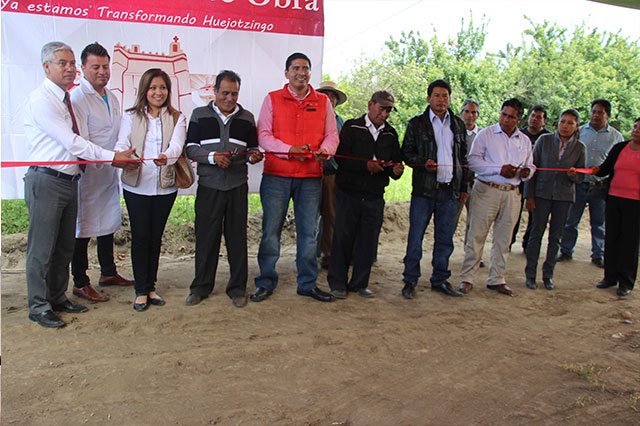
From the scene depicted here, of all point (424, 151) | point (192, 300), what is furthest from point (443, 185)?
point (192, 300)

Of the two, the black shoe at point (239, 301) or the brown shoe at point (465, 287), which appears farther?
the brown shoe at point (465, 287)

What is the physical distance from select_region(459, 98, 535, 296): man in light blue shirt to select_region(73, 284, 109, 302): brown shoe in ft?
11.7

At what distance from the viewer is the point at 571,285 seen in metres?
5.59

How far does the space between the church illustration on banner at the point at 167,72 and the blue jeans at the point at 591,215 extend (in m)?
→ 4.99

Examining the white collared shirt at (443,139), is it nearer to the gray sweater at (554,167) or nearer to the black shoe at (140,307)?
the gray sweater at (554,167)

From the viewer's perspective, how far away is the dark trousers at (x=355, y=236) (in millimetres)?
4625

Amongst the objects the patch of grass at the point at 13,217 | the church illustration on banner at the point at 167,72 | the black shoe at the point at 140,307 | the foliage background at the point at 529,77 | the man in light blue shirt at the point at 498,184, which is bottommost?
the black shoe at the point at 140,307

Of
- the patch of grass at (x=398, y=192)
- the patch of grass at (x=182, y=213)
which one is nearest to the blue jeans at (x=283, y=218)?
the patch of grass at (x=182, y=213)

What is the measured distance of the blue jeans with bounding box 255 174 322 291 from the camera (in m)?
4.46

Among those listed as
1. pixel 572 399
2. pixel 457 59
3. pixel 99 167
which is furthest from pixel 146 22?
pixel 457 59

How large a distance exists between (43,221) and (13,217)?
3.52 metres

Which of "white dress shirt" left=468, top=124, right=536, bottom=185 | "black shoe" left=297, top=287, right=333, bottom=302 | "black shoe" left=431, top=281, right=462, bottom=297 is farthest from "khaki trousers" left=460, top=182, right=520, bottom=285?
"black shoe" left=297, top=287, right=333, bottom=302

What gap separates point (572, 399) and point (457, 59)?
64.5 ft

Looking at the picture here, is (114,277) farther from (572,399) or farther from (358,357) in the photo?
(572,399)
